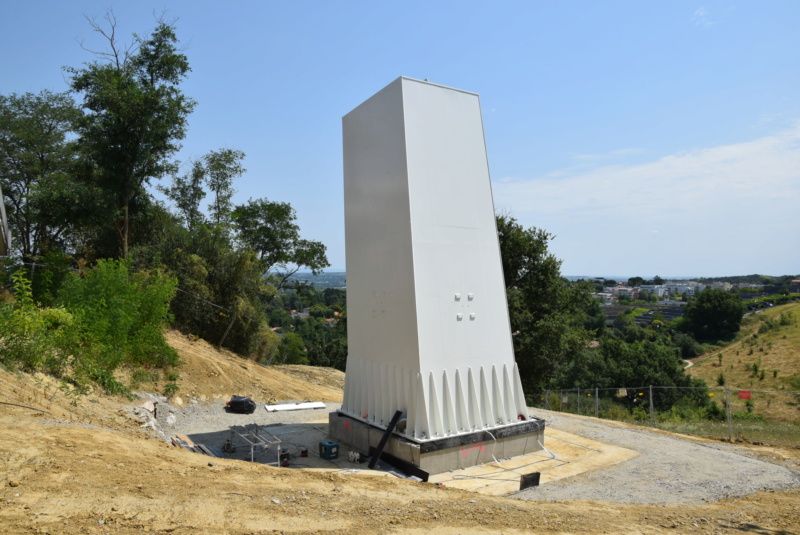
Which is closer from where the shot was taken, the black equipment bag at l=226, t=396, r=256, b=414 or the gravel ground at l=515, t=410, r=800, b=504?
the gravel ground at l=515, t=410, r=800, b=504

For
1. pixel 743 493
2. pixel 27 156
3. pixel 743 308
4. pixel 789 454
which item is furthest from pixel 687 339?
pixel 27 156

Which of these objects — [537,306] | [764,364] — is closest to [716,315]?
[764,364]

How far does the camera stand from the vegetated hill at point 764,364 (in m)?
34.0

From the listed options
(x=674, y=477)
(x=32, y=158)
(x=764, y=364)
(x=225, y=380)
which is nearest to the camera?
(x=674, y=477)

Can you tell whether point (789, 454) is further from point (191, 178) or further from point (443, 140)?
point (191, 178)

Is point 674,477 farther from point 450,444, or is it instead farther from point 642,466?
point 450,444

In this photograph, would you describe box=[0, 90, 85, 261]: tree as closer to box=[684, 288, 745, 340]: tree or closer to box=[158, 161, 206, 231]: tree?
box=[158, 161, 206, 231]: tree

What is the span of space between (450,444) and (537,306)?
1741 cm

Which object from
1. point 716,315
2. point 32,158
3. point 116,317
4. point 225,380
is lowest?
point 716,315

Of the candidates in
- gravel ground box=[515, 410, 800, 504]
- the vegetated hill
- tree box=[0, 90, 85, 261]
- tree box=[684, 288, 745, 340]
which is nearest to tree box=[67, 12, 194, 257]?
tree box=[0, 90, 85, 261]

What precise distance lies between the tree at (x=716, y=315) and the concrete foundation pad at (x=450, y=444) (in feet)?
239

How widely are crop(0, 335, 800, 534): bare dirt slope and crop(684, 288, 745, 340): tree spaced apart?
73356 millimetres

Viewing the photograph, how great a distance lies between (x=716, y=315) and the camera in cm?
7156

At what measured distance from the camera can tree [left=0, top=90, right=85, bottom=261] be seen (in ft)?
73.8
